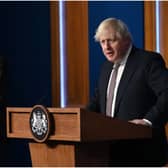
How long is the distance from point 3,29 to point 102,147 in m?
2.86

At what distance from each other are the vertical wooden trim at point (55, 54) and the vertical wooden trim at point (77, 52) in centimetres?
12

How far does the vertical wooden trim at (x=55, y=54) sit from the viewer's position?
Result: 5004 millimetres

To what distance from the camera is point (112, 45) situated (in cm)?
289

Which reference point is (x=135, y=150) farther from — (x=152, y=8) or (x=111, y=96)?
(x=152, y=8)

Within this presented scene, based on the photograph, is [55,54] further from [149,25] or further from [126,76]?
[126,76]

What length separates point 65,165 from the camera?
8.07 ft

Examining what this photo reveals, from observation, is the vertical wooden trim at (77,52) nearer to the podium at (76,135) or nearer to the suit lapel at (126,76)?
the suit lapel at (126,76)

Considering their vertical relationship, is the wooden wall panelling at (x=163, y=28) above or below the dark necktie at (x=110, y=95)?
above

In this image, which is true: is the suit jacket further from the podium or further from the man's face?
the podium

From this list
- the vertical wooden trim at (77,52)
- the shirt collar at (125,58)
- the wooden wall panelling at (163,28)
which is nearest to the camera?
the shirt collar at (125,58)

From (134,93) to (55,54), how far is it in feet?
7.53

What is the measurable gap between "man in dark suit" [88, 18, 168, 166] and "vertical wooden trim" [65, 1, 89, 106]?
186cm

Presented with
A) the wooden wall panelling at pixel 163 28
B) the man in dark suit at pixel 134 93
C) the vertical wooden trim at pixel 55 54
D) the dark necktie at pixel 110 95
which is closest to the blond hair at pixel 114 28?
the man in dark suit at pixel 134 93

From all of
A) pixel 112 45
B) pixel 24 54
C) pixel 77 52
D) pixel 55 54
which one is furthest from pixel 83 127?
pixel 24 54
